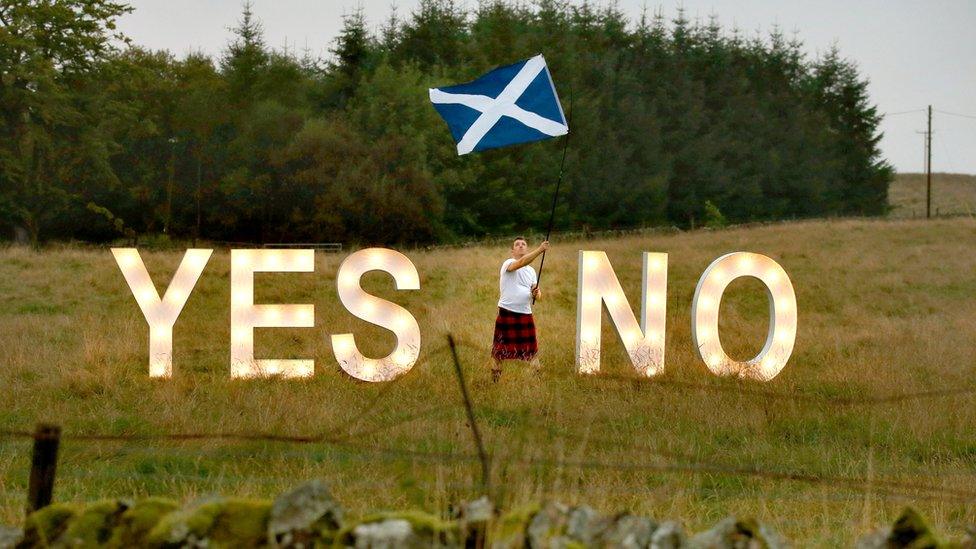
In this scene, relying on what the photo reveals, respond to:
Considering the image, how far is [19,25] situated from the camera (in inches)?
1679

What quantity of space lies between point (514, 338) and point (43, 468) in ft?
28.1

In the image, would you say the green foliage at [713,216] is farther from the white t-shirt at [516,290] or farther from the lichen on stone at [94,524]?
the lichen on stone at [94,524]

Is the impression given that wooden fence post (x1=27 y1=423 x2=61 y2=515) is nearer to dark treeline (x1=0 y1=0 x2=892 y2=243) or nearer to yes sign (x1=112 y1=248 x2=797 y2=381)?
yes sign (x1=112 y1=248 x2=797 y2=381)

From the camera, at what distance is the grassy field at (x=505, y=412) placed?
742 centimetres

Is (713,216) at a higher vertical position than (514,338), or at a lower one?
higher

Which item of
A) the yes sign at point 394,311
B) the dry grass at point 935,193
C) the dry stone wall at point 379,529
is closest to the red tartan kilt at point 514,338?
the yes sign at point 394,311

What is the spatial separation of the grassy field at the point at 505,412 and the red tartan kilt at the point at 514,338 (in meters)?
0.27

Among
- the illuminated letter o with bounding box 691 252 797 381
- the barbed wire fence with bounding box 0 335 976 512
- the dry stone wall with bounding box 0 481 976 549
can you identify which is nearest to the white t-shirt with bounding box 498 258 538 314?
the barbed wire fence with bounding box 0 335 976 512

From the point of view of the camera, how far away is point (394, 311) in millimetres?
13273

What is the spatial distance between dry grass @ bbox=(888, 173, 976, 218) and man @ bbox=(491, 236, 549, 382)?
7285 cm

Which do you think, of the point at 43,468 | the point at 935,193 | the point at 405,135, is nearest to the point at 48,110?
the point at 405,135

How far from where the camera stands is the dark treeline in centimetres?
4422

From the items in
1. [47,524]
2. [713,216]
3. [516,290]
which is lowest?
[47,524]

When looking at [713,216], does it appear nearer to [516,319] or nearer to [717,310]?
[717,310]
